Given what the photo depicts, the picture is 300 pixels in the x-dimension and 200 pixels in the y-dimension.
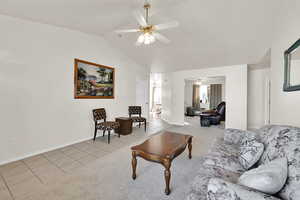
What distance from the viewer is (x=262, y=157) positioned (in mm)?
1401

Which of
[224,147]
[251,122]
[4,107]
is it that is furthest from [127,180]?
[251,122]

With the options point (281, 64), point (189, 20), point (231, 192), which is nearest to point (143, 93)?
point (189, 20)

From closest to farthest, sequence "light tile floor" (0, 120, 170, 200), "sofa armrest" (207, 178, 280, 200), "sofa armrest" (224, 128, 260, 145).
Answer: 1. "sofa armrest" (207, 178, 280, 200)
2. "light tile floor" (0, 120, 170, 200)
3. "sofa armrest" (224, 128, 260, 145)

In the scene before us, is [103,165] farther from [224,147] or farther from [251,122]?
[251,122]

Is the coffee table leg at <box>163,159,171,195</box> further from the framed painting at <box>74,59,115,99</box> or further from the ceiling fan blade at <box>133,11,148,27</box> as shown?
the framed painting at <box>74,59,115,99</box>

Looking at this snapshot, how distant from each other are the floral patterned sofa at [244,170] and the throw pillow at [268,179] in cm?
6

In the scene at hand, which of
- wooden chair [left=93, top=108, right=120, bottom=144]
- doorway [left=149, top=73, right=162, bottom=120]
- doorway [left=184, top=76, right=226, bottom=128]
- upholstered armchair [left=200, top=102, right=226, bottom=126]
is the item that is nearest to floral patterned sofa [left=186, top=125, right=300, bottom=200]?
wooden chair [left=93, top=108, right=120, bottom=144]

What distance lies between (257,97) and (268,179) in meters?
5.53

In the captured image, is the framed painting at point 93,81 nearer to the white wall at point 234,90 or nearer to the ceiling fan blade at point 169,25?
the ceiling fan blade at point 169,25

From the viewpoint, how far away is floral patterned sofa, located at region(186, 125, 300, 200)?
855 millimetres

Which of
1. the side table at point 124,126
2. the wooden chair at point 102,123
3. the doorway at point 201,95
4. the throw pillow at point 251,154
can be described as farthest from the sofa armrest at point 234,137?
the doorway at point 201,95

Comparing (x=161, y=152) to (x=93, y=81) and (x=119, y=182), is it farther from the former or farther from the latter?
(x=93, y=81)

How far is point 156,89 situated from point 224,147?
864cm

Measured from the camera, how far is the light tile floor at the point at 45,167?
1.77 m
